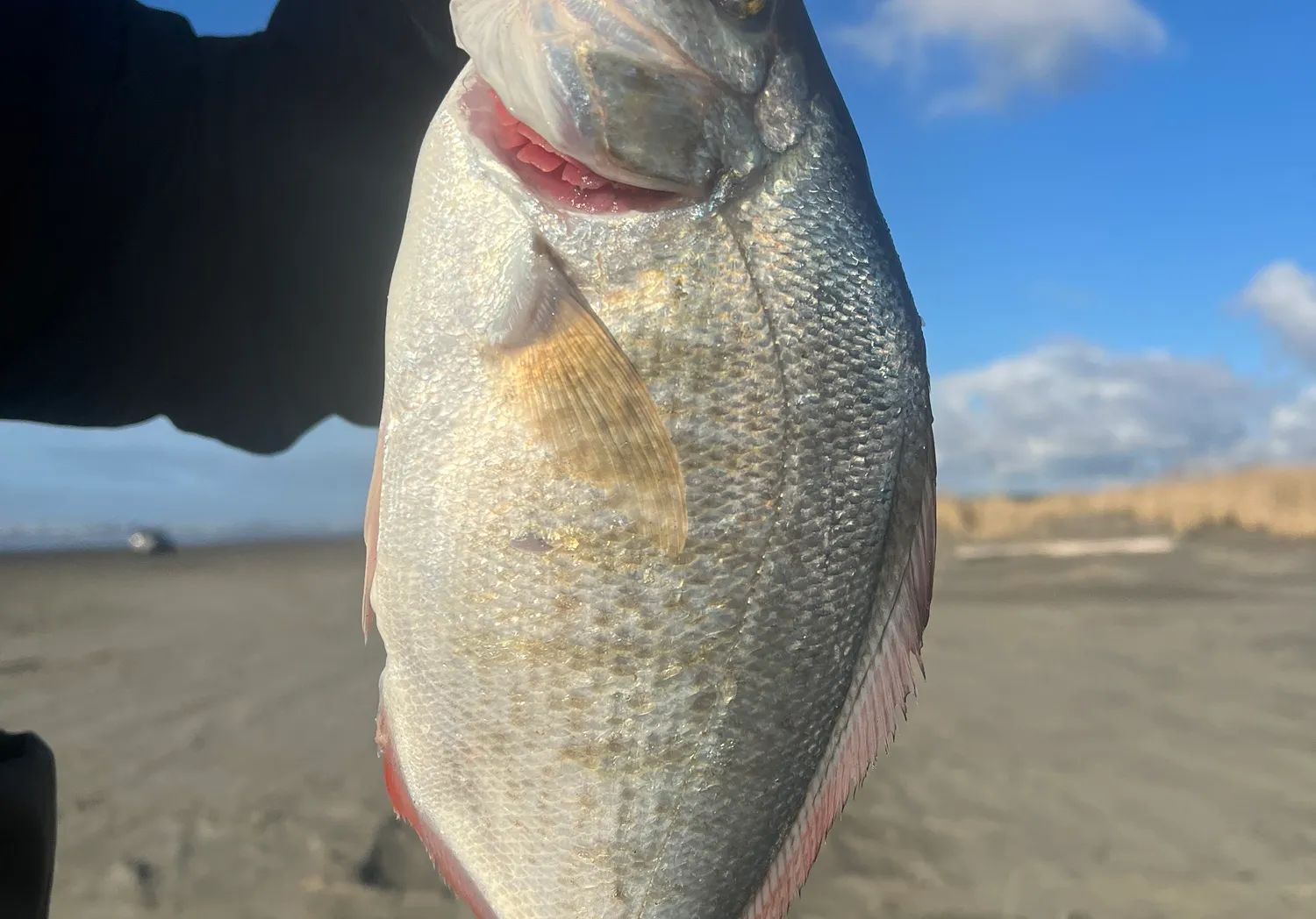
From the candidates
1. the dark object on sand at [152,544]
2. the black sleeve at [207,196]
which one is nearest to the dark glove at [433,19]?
the black sleeve at [207,196]

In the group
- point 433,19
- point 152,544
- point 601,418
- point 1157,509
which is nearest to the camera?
point 601,418

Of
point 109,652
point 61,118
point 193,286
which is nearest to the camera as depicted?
point 61,118

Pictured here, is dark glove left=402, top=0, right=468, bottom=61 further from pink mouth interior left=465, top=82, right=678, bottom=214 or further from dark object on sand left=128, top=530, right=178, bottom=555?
dark object on sand left=128, top=530, right=178, bottom=555

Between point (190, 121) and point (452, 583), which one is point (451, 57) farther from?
point (452, 583)

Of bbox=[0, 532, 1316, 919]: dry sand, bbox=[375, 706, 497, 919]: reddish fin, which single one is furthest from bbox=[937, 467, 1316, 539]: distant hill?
bbox=[375, 706, 497, 919]: reddish fin

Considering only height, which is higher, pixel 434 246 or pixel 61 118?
pixel 61 118

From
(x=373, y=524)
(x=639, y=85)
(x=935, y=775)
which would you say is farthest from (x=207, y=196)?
(x=935, y=775)

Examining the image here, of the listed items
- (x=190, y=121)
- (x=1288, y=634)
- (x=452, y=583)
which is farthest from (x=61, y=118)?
(x=1288, y=634)

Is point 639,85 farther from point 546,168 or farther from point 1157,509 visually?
point 1157,509
